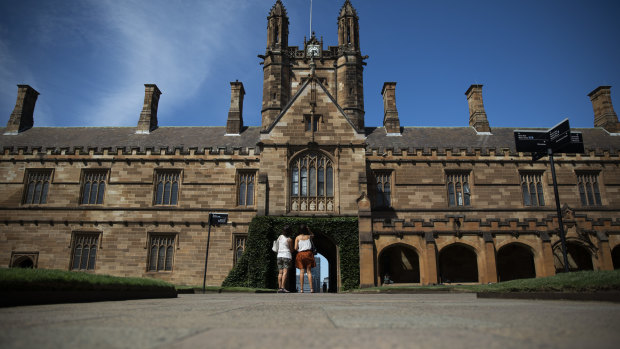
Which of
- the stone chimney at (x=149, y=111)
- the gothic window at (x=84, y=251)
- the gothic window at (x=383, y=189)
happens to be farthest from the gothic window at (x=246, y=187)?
the stone chimney at (x=149, y=111)

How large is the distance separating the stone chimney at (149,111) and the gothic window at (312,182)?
46.9ft

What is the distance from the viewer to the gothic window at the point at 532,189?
24.5m

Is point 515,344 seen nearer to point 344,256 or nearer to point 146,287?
point 146,287

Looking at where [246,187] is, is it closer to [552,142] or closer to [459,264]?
[459,264]

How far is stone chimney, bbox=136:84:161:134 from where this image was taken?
29188 mm

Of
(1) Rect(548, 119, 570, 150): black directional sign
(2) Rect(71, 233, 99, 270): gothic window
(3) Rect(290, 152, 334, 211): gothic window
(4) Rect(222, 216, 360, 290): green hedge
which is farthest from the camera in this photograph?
(2) Rect(71, 233, 99, 270): gothic window

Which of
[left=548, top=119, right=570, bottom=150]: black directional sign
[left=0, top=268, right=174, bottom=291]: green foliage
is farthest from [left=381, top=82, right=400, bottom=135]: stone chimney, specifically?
[left=0, top=268, right=174, bottom=291]: green foliage

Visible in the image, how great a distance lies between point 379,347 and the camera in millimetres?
1811

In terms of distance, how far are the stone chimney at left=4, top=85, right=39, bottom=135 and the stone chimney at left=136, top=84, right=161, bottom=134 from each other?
886cm

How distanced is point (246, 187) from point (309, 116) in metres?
6.43

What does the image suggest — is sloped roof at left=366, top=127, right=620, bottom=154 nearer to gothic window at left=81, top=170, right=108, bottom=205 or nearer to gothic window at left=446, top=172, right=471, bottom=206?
gothic window at left=446, top=172, right=471, bottom=206

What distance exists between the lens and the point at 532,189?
24.7 meters

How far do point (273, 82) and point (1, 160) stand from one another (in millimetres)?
19325

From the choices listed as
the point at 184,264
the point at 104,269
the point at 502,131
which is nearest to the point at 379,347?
the point at 184,264
